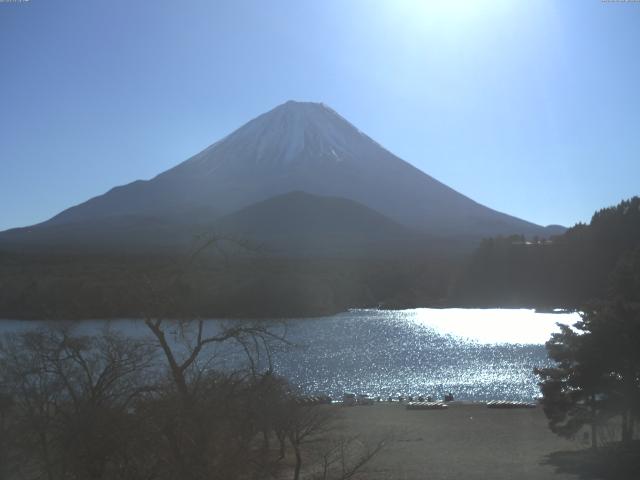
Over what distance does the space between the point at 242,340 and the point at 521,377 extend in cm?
2266

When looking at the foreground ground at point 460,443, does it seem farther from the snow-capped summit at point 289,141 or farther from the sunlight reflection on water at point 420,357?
the snow-capped summit at point 289,141

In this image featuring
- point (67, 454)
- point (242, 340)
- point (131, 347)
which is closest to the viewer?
point (67, 454)

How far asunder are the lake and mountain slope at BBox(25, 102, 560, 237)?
133 feet

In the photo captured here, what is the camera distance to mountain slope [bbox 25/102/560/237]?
8862cm

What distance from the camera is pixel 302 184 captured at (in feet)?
315

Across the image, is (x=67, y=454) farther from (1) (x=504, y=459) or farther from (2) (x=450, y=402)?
(2) (x=450, y=402)

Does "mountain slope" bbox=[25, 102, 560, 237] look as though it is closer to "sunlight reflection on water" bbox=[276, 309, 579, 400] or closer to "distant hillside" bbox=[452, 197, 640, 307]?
"distant hillside" bbox=[452, 197, 640, 307]

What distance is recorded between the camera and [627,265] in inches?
522

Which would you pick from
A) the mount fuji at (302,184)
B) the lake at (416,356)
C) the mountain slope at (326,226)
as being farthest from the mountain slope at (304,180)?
the lake at (416,356)

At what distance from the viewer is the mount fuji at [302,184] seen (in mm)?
86062

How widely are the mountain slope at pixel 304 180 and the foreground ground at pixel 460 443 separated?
2543 inches

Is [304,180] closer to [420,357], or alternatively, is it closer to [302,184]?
[302,184]

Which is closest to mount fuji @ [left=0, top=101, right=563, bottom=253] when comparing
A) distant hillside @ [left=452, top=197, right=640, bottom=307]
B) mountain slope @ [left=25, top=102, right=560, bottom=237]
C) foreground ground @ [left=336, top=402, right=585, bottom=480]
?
mountain slope @ [left=25, top=102, right=560, bottom=237]

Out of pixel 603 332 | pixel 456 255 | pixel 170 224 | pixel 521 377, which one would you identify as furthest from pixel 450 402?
pixel 456 255
